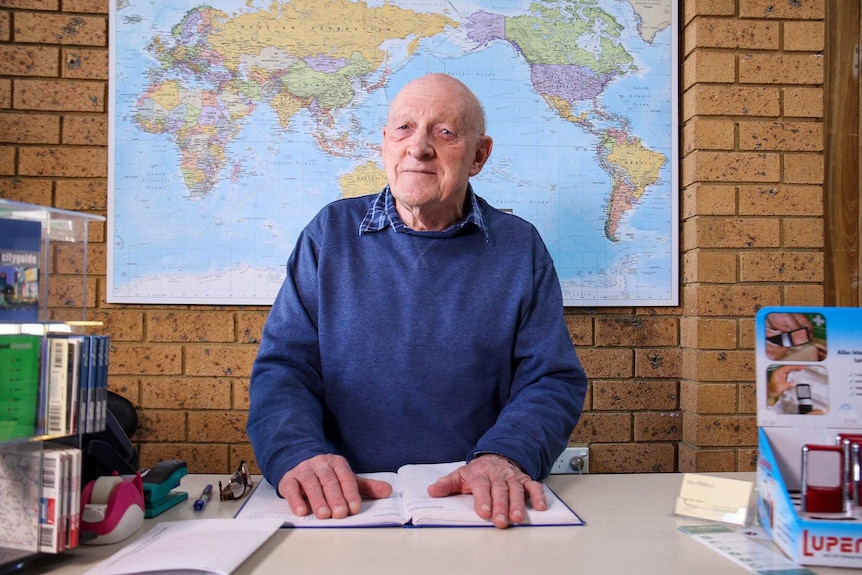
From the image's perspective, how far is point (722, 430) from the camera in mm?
2301

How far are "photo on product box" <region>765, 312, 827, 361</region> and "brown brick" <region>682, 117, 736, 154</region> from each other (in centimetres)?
144

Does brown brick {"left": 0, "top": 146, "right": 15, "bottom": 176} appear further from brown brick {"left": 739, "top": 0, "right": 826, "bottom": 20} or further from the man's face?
brown brick {"left": 739, "top": 0, "right": 826, "bottom": 20}

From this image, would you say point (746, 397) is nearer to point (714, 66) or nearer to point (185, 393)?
point (714, 66)

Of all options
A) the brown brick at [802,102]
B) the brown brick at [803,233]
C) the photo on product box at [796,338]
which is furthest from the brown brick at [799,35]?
the photo on product box at [796,338]

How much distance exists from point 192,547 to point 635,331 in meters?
1.84

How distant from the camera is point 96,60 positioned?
227cm

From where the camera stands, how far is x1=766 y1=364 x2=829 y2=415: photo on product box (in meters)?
1.00

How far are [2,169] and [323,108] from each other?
43.6 inches

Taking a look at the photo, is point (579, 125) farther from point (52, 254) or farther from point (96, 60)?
point (52, 254)

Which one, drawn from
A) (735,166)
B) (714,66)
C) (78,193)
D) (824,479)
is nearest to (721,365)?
(735,166)

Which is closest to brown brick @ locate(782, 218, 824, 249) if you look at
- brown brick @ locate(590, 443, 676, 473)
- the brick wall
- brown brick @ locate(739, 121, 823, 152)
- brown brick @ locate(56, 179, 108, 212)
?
the brick wall

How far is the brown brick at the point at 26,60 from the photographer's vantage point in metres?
2.25

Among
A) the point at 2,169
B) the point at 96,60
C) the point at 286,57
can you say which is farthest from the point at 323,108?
the point at 2,169

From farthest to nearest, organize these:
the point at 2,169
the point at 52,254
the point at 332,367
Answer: the point at 2,169 → the point at 332,367 → the point at 52,254
